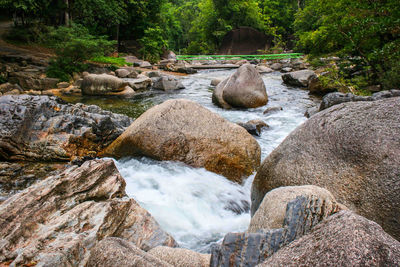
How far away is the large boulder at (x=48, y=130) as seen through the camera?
14.4 feet

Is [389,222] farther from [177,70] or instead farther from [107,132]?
[177,70]

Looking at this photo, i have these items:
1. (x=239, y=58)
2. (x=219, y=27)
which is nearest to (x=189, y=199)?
(x=239, y=58)

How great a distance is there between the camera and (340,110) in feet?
10.0

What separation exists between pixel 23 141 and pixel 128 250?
13.5ft

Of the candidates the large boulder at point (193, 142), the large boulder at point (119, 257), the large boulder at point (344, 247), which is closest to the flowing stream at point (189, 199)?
the large boulder at point (193, 142)

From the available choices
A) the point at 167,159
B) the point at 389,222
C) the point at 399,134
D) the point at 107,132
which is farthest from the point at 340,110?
the point at 107,132

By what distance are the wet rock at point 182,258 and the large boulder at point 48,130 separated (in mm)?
3470

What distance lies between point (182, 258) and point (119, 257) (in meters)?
0.58

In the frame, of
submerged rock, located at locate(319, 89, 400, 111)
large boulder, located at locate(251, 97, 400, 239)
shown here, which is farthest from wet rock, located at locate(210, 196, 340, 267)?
submerged rock, located at locate(319, 89, 400, 111)

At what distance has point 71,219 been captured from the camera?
83.9 inches

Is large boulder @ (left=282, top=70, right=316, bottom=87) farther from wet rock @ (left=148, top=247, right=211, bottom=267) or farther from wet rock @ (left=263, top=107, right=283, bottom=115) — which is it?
wet rock @ (left=148, top=247, right=211, bottom=267)

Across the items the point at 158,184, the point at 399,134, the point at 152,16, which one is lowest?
the point at 158,184

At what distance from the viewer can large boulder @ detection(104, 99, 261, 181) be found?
14.1 feet

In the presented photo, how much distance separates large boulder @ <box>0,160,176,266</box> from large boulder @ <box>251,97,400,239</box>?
5.82 feet
